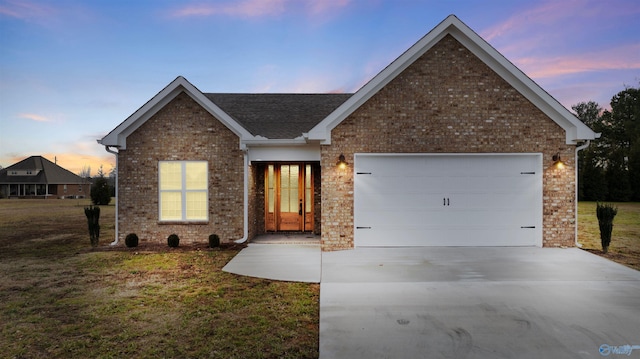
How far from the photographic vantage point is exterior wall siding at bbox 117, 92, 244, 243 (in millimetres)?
9406

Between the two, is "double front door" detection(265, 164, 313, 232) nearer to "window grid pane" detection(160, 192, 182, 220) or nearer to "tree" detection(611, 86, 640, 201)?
"window grid pane" detection(160, 192, 182, 220)

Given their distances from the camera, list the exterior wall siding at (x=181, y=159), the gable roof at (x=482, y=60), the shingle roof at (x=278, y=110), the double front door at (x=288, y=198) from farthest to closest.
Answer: the double front door at (x=288, y=198) → the shingle roof at (x=278, y=110) → the exterior wall siding at (x=181, y=159) → the gable roof at (x=482, y=60)

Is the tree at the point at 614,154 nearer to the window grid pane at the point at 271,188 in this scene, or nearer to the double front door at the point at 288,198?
the double front door at the point at 288,198

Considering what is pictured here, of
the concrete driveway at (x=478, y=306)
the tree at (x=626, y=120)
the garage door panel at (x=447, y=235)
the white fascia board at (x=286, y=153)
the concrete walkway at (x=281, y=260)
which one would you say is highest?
the tree at (x=626, y=120)

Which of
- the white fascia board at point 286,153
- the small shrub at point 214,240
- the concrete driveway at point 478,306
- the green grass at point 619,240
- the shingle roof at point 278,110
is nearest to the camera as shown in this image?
the concrete driveway at point 478,306

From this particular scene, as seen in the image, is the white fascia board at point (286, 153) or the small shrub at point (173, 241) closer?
the small shrub at point (173, 241)

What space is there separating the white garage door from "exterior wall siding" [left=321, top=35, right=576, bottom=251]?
0.35 metres

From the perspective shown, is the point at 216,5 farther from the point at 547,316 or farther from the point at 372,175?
the point at 547,316

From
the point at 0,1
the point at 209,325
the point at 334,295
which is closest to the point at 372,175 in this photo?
the point at 334,295

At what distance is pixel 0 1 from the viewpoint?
11.1 metres

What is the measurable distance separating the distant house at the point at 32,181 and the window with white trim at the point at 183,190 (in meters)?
44.5

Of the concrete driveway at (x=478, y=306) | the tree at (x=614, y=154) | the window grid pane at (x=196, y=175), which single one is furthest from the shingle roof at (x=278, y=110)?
the tree at (x=614, y=154)

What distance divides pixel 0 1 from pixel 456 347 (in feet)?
55.3

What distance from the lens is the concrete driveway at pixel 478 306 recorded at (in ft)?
11.6
